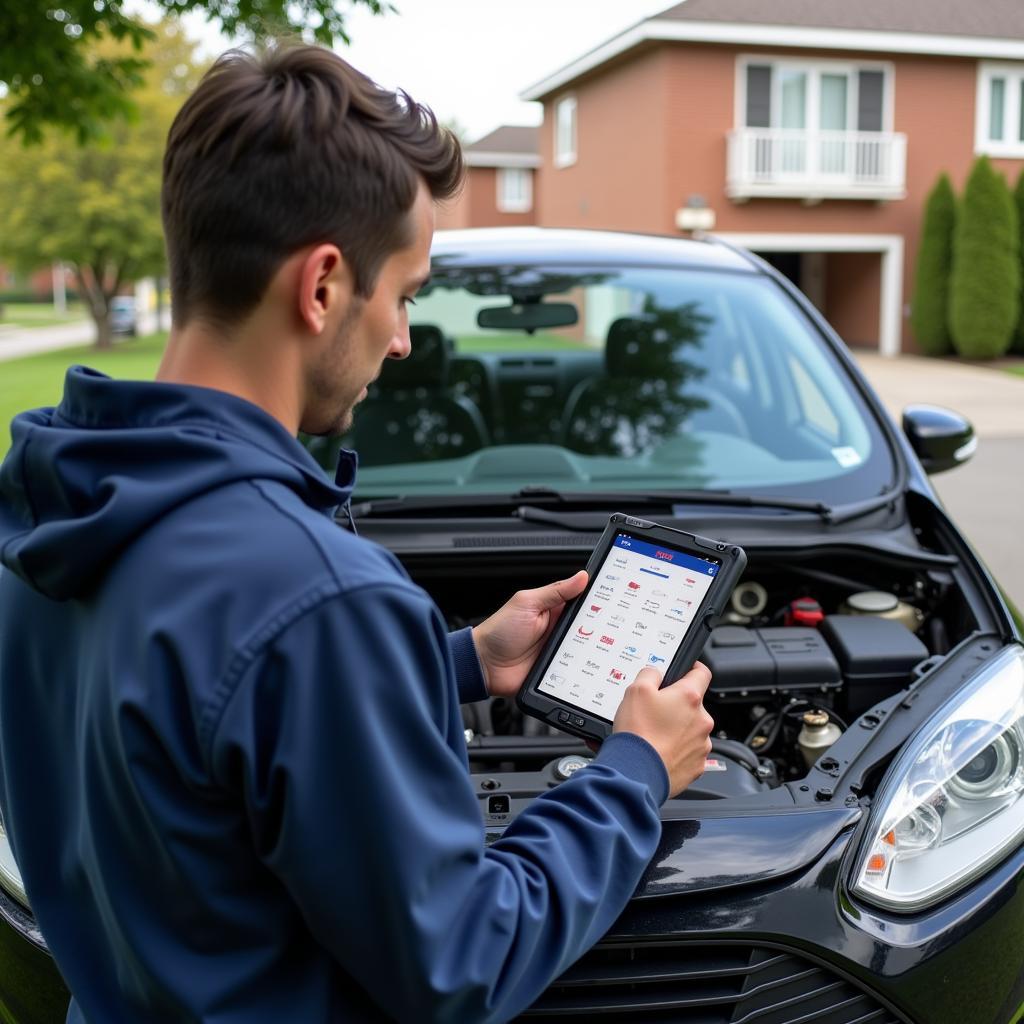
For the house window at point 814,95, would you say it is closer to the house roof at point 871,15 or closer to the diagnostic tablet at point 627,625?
the house roof at point 871,15

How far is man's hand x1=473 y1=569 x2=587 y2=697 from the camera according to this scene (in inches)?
69.6

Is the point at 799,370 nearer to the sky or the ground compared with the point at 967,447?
nearer to the sky

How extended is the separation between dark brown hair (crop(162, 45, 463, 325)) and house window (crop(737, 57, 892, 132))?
2313cm

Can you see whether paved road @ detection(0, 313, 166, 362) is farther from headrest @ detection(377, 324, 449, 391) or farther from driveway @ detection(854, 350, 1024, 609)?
headrest @ detection(377, 324, 449, 391)

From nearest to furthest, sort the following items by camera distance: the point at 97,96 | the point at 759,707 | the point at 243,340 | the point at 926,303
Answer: the point at 243,340 < the point at 759,707 < the point at 97,96 < the point at 926,303

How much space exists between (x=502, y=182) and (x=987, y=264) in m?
23.8

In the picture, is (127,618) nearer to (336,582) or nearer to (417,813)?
(336,582)

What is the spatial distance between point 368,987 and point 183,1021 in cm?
17

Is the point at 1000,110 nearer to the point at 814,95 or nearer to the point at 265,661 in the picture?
the point at 814,95

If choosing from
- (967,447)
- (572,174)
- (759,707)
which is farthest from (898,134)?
(759,707)

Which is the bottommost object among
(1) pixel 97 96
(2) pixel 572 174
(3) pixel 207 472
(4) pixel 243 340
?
(3) pixel 207 472

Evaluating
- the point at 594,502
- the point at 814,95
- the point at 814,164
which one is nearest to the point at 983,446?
the point at 594,502

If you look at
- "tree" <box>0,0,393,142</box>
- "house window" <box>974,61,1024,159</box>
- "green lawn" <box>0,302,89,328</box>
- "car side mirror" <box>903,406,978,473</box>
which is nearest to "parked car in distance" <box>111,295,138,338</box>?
"green lawn" <box>0,302,89,328</box>

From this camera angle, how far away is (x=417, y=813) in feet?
3.29
